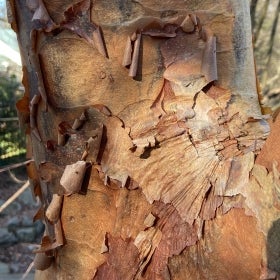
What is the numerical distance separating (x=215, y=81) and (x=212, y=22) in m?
0.10

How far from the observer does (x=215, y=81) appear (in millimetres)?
846

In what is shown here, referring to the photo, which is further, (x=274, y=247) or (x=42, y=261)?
(x=42, y=261)

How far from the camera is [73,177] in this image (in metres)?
0.86

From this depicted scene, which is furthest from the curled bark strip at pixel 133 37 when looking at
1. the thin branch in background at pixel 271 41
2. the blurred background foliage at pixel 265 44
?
the thin branch in background at pixel 271 41

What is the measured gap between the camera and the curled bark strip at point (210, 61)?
835 millimetres

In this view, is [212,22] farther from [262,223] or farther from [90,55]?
[262,223]

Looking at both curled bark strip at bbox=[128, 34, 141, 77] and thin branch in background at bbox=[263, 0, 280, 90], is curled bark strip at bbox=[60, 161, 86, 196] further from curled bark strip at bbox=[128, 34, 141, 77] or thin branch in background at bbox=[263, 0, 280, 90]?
thin branch in background at bbox=[263, 0, 280, 90]

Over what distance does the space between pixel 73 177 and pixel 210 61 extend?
31cm

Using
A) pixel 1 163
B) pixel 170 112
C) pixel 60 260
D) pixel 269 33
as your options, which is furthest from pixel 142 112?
pixel 1 163

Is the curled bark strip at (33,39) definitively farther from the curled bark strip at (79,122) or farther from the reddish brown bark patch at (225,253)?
the reddish brown bark patch at (225,253)

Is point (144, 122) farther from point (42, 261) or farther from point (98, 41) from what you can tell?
point (42, 261)

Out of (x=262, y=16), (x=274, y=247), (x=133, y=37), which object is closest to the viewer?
(x=274, y=247)

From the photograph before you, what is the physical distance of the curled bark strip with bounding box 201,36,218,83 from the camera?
835mm

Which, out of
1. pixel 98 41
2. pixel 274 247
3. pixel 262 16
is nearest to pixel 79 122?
pixel 98 41
